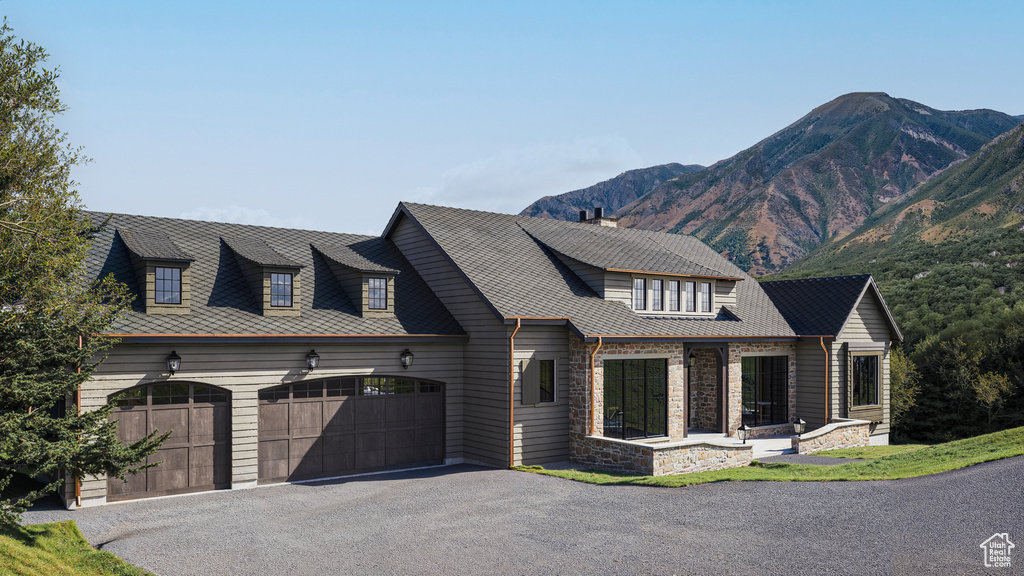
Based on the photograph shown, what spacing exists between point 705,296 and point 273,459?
13255mm

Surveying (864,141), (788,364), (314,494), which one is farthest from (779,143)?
(314,494)

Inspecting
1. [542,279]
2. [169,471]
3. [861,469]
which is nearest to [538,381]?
[542,279]

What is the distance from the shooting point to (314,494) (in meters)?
14.4

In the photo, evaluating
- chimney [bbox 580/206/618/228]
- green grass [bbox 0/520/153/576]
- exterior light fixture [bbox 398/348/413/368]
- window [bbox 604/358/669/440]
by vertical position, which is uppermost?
chimney [bbox 580/206/618/228]

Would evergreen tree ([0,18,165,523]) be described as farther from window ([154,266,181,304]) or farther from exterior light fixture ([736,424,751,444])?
exterior light fixture ([736,424,751,444])

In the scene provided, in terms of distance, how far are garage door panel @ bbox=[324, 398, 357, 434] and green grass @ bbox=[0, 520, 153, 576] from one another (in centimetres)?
579

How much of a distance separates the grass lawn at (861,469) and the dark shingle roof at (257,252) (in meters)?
7.22

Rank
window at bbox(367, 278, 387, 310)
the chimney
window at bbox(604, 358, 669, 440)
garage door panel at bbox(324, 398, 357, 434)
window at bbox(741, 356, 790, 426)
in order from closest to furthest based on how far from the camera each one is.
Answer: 1. garage door panel at bbox(324, 398, 357, 434)
2. window at bbox(367, 278, 387, 310)
3. window at bbox(604, 358, 669, 440)
4. window at bbox(741, 356, 790, 426)
5. the chimney

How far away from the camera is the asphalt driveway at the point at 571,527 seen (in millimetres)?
9820

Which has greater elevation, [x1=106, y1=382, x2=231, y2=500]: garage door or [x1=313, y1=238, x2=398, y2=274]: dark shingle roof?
[x1=313, y1=238, x2=398, y2=274]: dark shingle roof

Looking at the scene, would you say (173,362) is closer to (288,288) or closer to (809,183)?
(288,288)

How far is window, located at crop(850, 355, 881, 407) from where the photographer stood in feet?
79.5

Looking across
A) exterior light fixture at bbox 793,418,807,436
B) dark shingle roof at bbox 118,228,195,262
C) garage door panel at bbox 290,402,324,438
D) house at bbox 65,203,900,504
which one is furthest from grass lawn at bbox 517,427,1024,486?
dark shingle roof at bbox 118,228,195,262

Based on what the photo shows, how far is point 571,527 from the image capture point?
38.4ft
